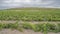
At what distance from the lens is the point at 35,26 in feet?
5.13

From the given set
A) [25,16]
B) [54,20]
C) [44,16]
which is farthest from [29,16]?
[54,20]

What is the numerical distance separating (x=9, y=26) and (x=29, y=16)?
0.74 ft

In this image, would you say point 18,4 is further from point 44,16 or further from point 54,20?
point 54,20

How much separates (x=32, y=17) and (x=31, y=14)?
0.04 metres

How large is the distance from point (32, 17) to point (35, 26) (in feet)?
0.36

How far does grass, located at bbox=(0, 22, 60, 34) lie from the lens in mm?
1522

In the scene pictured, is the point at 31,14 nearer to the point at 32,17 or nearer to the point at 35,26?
the point at 32,17

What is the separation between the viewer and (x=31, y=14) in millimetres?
1643

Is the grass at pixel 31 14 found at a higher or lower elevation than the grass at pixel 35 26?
higher

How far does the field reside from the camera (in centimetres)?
156

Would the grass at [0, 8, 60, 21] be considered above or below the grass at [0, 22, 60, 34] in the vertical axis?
above

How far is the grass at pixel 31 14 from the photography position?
163cm

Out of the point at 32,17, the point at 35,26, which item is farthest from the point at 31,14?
the point at 35,26

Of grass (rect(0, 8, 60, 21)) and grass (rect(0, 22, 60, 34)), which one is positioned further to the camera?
grass (rect(0, 8, 60, 21))
